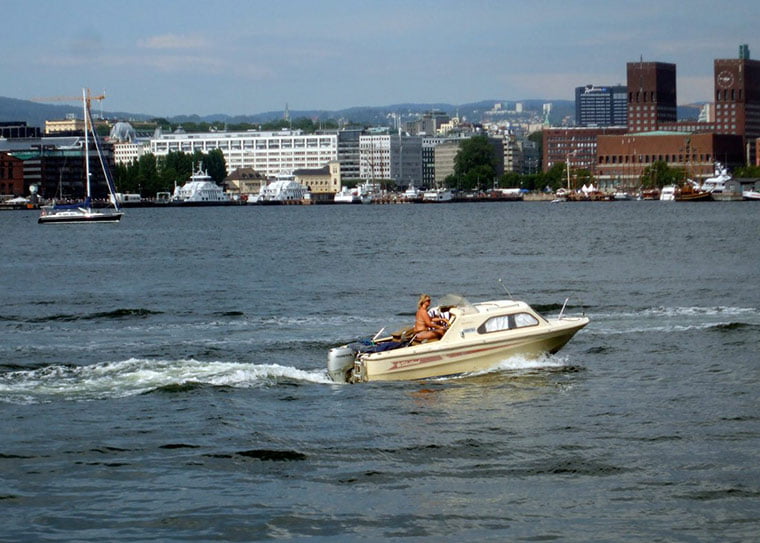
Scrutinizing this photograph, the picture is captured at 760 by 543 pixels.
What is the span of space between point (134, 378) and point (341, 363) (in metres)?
5.30

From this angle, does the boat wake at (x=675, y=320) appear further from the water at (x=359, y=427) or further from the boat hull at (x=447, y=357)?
the boat hull at (x=447, y=357)

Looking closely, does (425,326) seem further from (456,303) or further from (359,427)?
(359,427)

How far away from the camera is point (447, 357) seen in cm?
3141

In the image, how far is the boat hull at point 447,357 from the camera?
31.0m

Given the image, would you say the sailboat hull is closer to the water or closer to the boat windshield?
the water

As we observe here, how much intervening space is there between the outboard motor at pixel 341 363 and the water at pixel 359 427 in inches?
11.5

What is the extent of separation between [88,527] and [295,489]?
143 inches

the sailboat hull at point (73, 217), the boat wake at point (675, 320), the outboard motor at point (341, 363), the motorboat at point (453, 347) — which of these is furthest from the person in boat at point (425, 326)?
the sailboat hull at point (73, 217)

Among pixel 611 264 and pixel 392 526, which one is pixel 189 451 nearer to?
pixel 392 526

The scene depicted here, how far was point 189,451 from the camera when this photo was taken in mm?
25891

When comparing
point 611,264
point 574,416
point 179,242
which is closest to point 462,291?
point 611,264

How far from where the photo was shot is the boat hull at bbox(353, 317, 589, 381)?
3105 cm

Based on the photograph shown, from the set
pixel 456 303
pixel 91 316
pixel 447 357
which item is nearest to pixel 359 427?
pixel 447 357

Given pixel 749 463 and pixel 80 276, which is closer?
pixel 749 463
